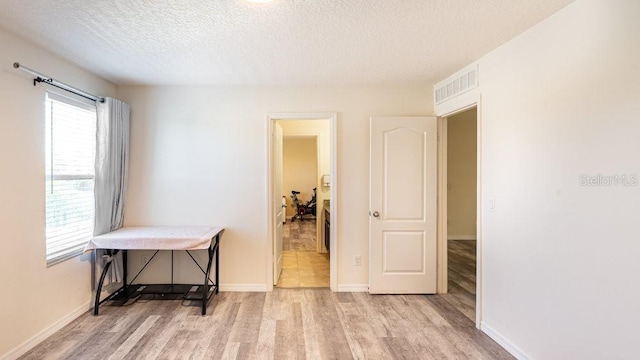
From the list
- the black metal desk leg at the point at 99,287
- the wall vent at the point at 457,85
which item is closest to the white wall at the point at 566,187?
the wall vent at the point at 457,85

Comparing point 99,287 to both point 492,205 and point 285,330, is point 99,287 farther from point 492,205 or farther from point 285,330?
point 492,205

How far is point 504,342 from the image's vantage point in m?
2.32

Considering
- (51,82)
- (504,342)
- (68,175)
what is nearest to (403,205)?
(504,342)

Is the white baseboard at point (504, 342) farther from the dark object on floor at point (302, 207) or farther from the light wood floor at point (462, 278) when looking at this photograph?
the dark object on floor at point (302, 207)

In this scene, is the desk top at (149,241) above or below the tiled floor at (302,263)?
above

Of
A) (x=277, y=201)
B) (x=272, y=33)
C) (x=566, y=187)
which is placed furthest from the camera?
(x=277, y=201)

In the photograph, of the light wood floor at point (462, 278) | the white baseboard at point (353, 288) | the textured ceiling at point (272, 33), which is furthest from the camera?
the white baseboard at point (353, 288)

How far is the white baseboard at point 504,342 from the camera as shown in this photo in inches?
84.5

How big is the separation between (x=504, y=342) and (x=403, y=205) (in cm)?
150

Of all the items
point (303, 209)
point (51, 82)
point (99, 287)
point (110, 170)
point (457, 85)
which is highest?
point (457, 85)

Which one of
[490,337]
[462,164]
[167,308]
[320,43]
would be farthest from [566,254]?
[462,164]

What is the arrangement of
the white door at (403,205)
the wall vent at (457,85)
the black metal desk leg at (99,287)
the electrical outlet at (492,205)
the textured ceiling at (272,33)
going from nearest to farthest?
the textured ceiling at (272,33), the electrical outlet at (492,205), the wall vent at (457,85), the black metal desk leg at (99,287), the white door at (403,205)

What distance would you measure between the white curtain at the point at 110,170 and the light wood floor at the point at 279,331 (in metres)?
0.72

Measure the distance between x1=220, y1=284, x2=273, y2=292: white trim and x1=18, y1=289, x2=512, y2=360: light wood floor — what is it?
0.53 feet
